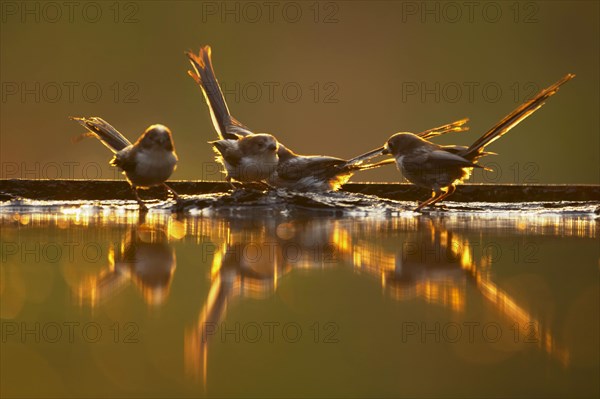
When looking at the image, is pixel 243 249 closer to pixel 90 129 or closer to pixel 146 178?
pixel 146 178

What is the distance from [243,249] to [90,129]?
2950 mm

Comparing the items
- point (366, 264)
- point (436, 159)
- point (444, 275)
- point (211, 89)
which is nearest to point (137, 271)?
point (366, 264)

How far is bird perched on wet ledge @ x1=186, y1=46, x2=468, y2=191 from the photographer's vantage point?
5289 millimetres

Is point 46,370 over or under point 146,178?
under

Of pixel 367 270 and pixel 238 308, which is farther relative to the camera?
pixel 367 270

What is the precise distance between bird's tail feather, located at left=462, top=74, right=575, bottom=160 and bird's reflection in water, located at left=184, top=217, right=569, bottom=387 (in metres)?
0.72

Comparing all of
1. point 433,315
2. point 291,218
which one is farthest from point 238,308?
point 291,218

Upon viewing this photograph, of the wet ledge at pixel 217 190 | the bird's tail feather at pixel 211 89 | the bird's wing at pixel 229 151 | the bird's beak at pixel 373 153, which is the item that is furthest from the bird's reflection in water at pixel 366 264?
the bird's tail feather at pixel 211 89

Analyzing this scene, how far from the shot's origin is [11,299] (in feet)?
5.72

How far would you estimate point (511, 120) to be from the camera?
4.36 m

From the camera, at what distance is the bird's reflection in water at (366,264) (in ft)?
5.02

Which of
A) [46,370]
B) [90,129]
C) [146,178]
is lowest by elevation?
[46,370]

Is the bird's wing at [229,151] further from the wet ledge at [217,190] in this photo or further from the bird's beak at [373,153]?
the bird's beak at [373,153]

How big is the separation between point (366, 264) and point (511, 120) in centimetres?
223
